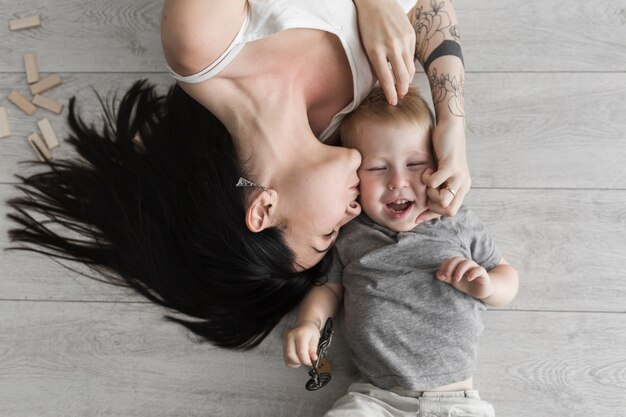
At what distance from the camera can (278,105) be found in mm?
1101

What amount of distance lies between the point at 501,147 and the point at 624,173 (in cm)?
27

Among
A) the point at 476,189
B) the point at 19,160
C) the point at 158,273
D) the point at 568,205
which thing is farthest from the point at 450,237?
the point at 19,160

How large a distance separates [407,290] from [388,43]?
484 millimetres

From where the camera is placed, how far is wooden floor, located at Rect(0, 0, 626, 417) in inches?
49.4

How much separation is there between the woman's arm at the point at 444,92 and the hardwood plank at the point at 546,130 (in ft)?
0.41

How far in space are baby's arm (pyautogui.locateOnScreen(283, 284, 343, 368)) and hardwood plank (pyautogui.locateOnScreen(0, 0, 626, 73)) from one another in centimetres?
60

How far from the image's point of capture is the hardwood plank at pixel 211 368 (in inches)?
49.0

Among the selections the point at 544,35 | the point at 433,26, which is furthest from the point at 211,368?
the point at 544,35

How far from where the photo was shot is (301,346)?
111 cm

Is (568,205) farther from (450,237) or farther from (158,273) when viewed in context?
(158,273)

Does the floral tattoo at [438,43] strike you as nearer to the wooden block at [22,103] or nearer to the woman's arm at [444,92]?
the woman's arm at [444,92]

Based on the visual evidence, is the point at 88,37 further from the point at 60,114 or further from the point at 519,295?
the point at 519,295

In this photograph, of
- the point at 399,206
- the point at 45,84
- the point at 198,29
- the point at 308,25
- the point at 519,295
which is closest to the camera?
the point at 198,29

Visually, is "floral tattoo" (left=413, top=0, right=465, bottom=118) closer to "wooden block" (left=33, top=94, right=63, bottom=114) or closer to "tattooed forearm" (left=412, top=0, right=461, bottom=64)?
"tattooed forearm" (left=412, top=0, right=461, bottom=64)
